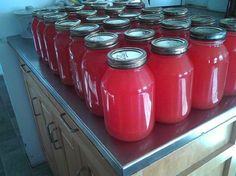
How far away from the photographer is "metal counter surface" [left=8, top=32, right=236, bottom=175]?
0.55 meters

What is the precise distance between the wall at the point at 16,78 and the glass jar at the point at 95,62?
941 mm

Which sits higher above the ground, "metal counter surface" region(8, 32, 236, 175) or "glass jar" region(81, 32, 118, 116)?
"glass jar" region(81, 32, 118, 116)

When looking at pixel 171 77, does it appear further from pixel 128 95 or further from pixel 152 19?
pixel 152 19

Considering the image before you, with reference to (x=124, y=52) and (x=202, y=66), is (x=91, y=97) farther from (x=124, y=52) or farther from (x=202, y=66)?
(x=202, y=66)

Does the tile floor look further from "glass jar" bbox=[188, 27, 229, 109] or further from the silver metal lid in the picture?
"glass jar" bbox=[188, 27, 229, 109]

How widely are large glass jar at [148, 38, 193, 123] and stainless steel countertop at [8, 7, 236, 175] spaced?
39 millimetres

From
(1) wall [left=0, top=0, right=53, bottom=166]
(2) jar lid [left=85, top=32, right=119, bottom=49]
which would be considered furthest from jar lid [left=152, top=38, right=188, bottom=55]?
(1) wall [left=0, top=0, right=53, bottom=166]

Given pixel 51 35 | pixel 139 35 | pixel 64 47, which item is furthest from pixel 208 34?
pixel 51 35

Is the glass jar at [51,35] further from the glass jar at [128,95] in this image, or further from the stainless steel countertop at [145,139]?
the glass jar at [128,95]

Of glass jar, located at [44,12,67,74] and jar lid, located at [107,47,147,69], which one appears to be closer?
jar lid, located at [107,47,147,69]

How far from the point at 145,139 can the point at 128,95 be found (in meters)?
0.13

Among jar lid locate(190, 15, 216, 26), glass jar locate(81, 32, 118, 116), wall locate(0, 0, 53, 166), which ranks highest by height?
jar lid locate(190, 15, 216, 26)

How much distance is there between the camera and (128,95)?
53 centimetres

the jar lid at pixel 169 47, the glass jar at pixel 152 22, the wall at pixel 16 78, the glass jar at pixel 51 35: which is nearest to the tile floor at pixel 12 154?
the wall at pixel 16 78
